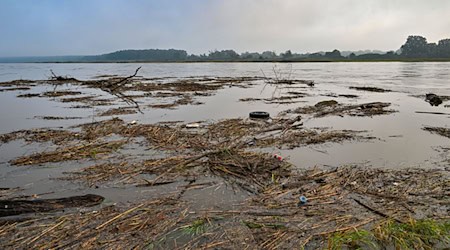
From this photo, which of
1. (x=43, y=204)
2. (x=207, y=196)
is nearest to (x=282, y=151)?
(x=207, y=196)

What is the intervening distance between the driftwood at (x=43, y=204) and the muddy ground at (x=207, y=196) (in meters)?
0.02

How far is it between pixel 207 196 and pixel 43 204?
2861 millimetres

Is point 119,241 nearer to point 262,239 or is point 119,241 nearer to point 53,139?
point 262,239

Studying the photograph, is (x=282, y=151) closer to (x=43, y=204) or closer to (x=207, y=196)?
(x=207, y=196)

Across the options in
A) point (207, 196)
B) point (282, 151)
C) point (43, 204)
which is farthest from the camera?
point (282, 151)

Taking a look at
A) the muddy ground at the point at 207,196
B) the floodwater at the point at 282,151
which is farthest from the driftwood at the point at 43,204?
the floodwater at the point at 282,151

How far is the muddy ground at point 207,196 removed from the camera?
443cm

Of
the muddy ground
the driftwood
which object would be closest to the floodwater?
the muddy ground

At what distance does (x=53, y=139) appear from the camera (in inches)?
397

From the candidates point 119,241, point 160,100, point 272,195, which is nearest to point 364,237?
point 272,195

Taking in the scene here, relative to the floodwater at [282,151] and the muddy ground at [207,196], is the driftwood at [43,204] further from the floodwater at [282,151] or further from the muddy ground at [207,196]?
the floodwater at [282,151]

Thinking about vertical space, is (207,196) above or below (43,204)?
below

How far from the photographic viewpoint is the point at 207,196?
589cm

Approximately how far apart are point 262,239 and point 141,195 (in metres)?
2.69
